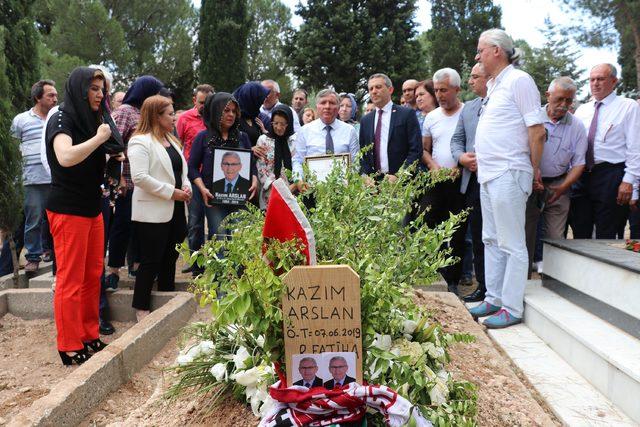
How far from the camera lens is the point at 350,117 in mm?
8219

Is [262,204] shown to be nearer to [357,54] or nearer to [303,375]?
[303,375]

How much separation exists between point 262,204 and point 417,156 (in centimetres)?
160

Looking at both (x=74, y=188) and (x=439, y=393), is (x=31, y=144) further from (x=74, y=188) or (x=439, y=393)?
(x=439, y=393)

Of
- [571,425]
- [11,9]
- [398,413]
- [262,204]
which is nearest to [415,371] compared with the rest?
[398,413]

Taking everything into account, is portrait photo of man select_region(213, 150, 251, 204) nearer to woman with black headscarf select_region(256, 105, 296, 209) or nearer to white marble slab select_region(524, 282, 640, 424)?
woman with black headscarf select_region(256, 105, 296, 209)

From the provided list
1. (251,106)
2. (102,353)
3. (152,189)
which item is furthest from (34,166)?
(102,353)

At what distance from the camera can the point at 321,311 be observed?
6.17ft

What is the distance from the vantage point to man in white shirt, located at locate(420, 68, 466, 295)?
5172mm

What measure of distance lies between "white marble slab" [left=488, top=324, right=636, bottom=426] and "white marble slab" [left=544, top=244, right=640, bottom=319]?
0.49 m

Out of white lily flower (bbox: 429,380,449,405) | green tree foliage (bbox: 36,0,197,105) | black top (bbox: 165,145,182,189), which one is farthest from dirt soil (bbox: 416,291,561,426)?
green tree foliage (bbox: 36,0,197,105)

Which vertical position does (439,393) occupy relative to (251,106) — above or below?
below

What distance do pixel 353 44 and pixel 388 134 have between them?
2078 centimetres

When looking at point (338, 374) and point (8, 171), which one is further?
point (8, 171)

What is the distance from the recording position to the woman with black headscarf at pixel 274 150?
567 cm
